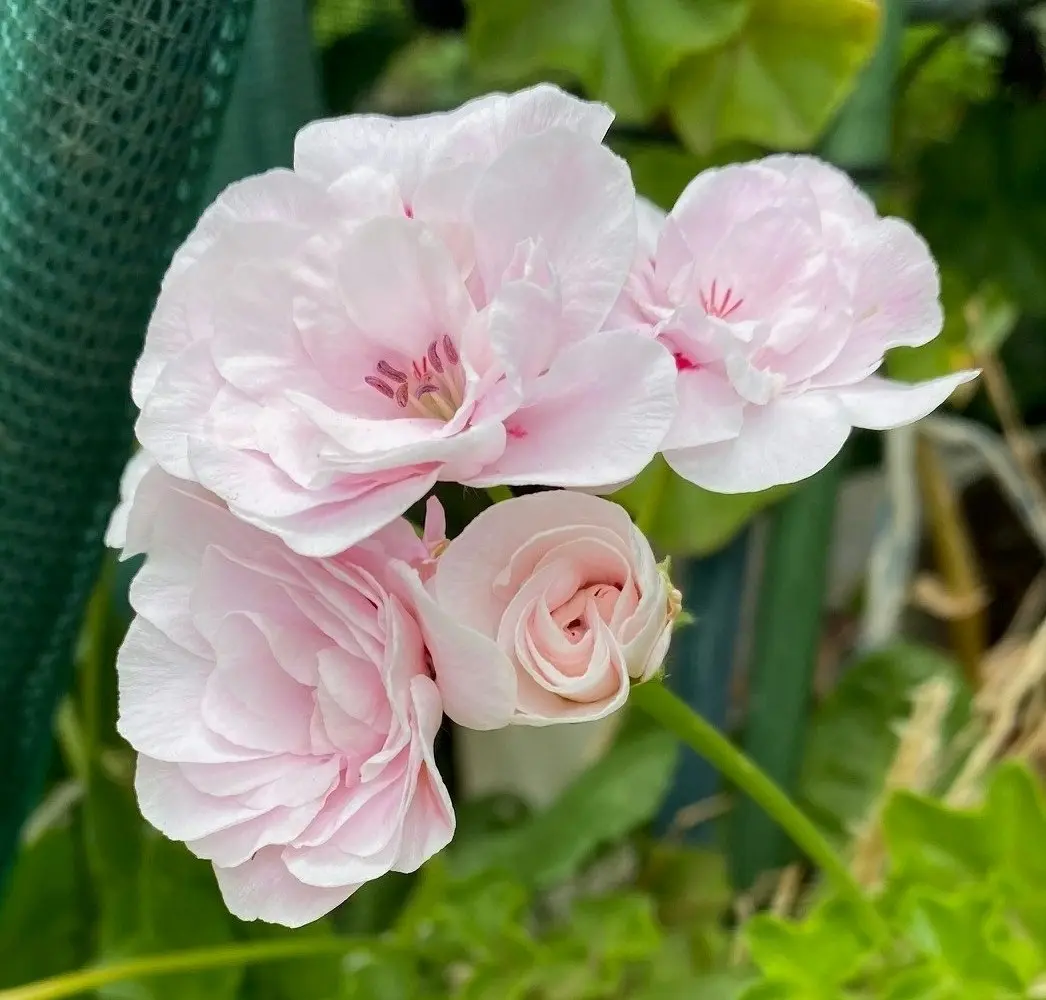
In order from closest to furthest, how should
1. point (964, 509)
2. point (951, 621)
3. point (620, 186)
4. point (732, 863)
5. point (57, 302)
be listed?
point (620, 186) < point (57, 302) < point (732, 863) < point (951, 621) < point (964, 509)

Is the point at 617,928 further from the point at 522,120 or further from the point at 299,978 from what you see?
the point at 522,120

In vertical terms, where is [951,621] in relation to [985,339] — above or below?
below

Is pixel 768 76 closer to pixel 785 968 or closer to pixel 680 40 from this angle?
pixel 680 40

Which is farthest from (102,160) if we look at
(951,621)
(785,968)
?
(951,621)

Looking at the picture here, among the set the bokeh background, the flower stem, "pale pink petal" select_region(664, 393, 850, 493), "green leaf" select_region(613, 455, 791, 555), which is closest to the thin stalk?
the bokeh background

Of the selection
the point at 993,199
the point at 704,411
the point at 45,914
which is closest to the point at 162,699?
the point at 704,411

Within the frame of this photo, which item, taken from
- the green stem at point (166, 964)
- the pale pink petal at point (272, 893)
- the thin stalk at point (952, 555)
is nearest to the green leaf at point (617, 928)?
the green stem at point (166, 964)

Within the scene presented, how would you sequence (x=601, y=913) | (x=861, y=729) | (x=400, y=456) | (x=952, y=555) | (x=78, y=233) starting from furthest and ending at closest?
1. (x=952, y=555)
2. (x=861, y=729)
3. (x=601, y=913)
4. (x=78, y=233)
5. (x=400, y=456)
